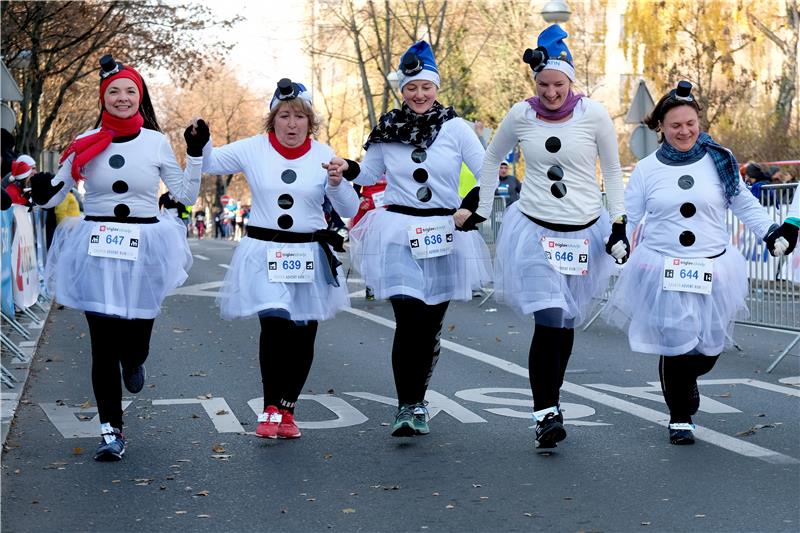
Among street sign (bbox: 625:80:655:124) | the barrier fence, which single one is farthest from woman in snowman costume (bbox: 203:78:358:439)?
street sign (bbox: 625:80:655:124)

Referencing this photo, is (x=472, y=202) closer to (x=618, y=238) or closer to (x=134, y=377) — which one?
(x=618, y=238)

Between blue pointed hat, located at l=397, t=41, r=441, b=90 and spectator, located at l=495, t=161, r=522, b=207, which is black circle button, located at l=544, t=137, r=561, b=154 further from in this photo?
spectator, located at l=495, t=161, r=522, b=207

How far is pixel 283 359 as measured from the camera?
802 centimetres

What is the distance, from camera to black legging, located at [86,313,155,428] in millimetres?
7547

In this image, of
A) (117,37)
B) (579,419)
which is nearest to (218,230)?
(117,37)

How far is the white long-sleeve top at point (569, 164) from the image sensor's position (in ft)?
25.3

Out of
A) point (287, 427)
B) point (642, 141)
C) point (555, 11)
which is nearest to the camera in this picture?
point (287, 427)

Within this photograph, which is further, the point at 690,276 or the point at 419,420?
the point at 419,420

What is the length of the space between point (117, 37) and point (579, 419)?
28168 millimetres

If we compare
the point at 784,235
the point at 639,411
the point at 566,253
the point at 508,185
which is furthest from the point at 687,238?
the point at 508,185

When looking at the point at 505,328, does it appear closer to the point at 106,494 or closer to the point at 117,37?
the point at 106,494

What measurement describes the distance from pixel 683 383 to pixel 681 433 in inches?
11.1

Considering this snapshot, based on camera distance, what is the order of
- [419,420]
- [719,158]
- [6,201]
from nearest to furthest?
[719,158] < [419,420] < [6,201]

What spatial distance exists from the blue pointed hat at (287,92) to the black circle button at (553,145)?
1.36m
